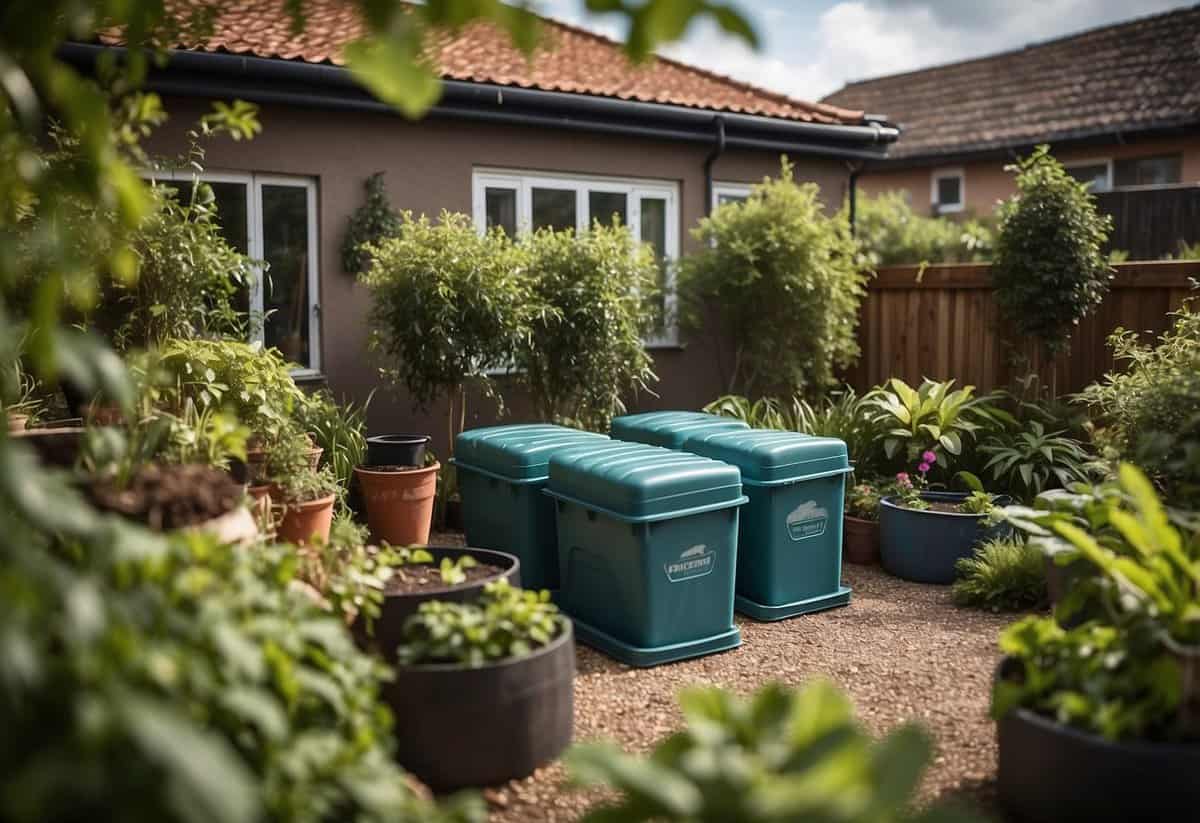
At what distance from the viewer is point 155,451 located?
388cm

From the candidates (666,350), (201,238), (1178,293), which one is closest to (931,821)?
(201,238)

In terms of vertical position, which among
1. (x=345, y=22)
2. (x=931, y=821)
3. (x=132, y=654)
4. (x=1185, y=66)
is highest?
(x=1185, y=66)

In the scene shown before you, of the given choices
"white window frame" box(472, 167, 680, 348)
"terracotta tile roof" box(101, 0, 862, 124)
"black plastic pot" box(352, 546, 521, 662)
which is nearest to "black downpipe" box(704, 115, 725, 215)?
"white window frame" box(472, 167, 680, 348)

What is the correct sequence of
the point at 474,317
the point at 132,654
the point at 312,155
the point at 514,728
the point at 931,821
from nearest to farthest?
the point at 132,654 → the point at 931,821 → the point at 514,728 → the point at 474,317 → the point at 312,155

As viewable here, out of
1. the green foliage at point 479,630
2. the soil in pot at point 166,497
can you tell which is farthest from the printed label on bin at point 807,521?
the soil in pot at point 166,497

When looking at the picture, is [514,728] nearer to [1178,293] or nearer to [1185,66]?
[1178,293]

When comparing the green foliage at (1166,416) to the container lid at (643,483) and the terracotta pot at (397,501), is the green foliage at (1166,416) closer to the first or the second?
the container lid at (643,483)

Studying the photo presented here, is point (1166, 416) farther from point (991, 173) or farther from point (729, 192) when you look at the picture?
point (991, 173)

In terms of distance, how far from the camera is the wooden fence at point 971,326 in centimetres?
789

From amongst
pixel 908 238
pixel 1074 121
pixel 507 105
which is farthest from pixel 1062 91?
pixel 507 105

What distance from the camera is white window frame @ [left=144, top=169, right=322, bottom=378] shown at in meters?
7.82

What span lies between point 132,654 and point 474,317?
218 inches

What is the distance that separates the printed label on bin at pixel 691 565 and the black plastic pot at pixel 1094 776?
2014 millimetres

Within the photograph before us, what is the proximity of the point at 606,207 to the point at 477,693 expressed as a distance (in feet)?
22.7
